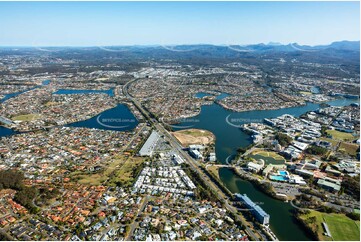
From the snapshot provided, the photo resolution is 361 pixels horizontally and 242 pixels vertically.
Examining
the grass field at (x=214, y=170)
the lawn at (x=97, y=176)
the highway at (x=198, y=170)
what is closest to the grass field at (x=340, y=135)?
the grass field at (x=214, y=170)

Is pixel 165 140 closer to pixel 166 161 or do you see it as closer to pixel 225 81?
pixel 166 161

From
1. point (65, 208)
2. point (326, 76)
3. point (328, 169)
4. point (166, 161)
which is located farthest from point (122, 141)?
point (326, 76)

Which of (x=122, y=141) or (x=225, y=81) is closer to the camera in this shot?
(x=122, y=141)

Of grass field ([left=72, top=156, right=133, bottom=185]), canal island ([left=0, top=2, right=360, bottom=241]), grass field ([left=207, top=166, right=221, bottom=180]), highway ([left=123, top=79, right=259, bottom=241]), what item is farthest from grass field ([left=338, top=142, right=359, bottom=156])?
grass field ([left=72, top=156, right=133, bottom=185])

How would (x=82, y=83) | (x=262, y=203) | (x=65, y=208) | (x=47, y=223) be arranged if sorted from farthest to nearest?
(x=82, y=83) < (x=262, y=203) < (x=65, y=208) < (x=47, y=223)

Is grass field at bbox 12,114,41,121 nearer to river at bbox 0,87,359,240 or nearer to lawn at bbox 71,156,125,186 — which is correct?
river at bbox 0,87,359,240
